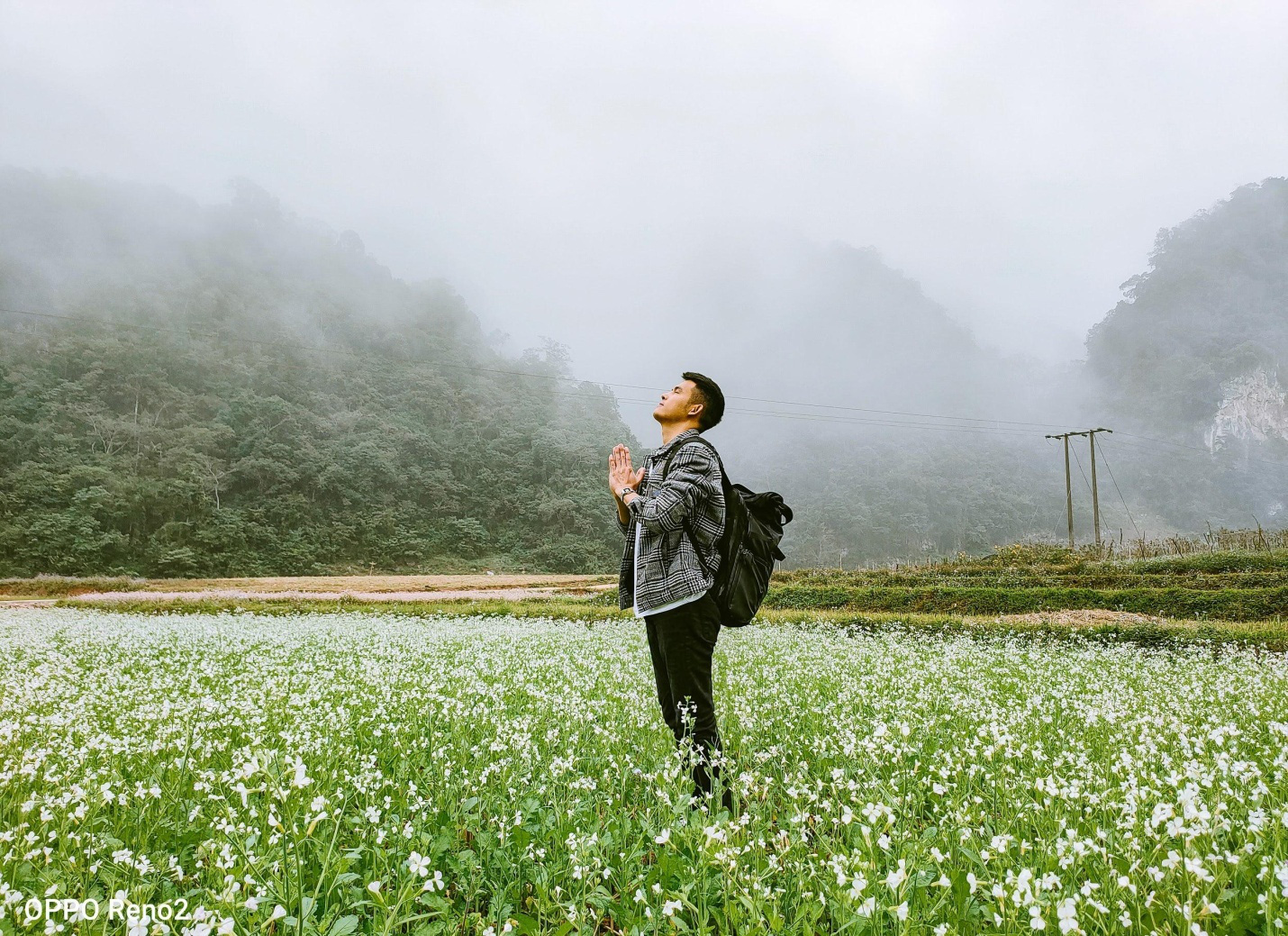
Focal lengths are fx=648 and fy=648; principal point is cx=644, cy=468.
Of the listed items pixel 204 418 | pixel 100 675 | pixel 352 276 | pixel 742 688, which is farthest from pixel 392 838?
pixel 352 276

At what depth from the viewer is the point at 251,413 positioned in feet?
250

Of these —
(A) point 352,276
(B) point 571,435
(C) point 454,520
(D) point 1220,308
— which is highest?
(A) point 352,276

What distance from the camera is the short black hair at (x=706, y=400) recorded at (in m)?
4.64

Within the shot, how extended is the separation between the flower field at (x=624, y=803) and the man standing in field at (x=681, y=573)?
0.43m

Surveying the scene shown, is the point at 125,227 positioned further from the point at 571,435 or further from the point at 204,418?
the point at 571,435

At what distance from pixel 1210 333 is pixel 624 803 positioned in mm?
185545

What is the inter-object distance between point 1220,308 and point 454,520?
168815 mm

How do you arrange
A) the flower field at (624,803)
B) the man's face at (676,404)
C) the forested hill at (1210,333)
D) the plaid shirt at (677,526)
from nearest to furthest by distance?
the flower field at (624,803)
the plaid shirt at (677,526)
the man's face at (676,404)
the forested hill at (1210,333)

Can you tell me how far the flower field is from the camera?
232 centimetres

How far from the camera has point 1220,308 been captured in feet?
470

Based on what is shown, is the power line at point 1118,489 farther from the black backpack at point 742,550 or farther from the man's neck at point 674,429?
the man's neck at point 674,429

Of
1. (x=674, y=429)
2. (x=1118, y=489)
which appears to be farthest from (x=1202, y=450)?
(x=674, y=429)

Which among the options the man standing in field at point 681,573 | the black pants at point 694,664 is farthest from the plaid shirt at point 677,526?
the black pants at point 694,664

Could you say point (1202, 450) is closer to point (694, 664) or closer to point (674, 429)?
point (674, 429)
